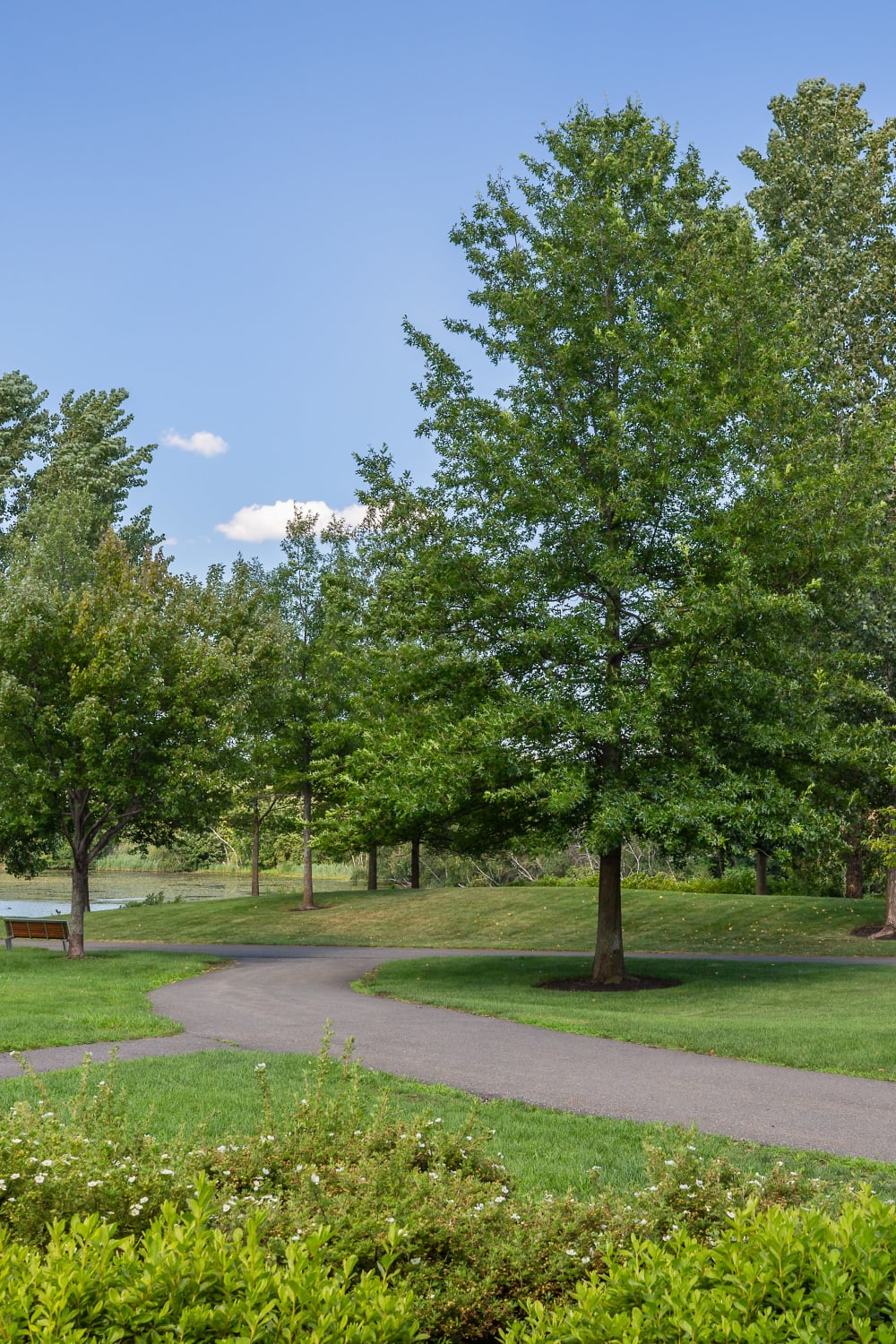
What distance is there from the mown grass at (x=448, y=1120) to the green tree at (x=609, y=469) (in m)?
7.57

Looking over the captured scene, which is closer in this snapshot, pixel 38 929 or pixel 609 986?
pixel 609 986

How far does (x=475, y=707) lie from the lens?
18781 mm

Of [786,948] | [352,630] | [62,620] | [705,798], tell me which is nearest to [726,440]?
[705,798]

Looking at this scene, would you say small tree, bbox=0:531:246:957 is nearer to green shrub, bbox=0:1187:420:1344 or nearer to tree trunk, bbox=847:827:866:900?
green shrub, bbox=0:1187:420:1344

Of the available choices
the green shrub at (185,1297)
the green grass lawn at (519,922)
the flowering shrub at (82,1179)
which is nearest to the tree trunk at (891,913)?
the green grass lawn at (519,922)

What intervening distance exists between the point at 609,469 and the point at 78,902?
1574 cm

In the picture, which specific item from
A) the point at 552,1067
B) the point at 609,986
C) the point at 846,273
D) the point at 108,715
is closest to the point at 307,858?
the point at 108,715

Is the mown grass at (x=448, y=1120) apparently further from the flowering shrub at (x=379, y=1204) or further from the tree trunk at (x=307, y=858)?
the tree trunk at (x=307, y=858)

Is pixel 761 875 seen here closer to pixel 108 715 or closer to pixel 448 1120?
pixel 108 715

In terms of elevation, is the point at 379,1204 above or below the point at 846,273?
below

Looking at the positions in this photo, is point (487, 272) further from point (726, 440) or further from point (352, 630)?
point (352, 630)

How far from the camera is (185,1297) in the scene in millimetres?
3307

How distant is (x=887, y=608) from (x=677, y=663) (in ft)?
33.4

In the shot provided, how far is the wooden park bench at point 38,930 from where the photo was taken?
23828mm
